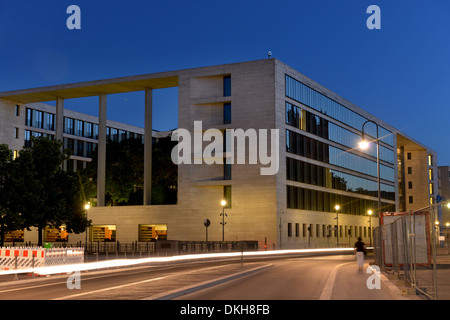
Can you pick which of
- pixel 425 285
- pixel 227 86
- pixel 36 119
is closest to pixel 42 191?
pixel 227 86

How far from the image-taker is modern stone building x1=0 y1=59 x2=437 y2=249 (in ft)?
242

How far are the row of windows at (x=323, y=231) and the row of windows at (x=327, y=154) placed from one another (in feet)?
31.8

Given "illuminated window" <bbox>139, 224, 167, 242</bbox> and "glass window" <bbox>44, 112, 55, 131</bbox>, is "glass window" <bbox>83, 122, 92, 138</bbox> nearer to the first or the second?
"glass window" <bbox>44, 112, 55, 131</bbox>

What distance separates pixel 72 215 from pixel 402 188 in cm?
9812

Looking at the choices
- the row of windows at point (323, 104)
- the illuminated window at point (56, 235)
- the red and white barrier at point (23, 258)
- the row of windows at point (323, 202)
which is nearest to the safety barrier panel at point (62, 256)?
the red and white barrier at point (23, 258)

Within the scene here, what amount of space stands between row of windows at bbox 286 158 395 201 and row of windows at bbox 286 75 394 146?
850 centimetres

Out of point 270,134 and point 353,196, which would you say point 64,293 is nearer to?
point 270,134

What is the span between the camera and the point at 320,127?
88.6 m

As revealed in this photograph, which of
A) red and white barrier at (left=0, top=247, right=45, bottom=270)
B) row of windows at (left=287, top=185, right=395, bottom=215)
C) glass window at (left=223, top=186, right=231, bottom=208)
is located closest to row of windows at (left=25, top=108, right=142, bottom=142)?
glass window at (left=223, top=186, right=231, bottom=208)

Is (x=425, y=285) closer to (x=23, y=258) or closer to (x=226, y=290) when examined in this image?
(x=226, y=290)

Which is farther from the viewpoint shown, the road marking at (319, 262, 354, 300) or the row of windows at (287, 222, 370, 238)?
the row of windows at (287, 222, 370, 238)

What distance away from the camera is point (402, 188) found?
138 meters

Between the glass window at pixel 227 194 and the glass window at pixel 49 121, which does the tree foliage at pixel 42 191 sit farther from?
the glass window at pixel 49 121

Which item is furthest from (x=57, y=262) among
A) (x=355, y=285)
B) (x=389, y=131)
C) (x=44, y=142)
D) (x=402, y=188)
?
(x=402, y=188)
